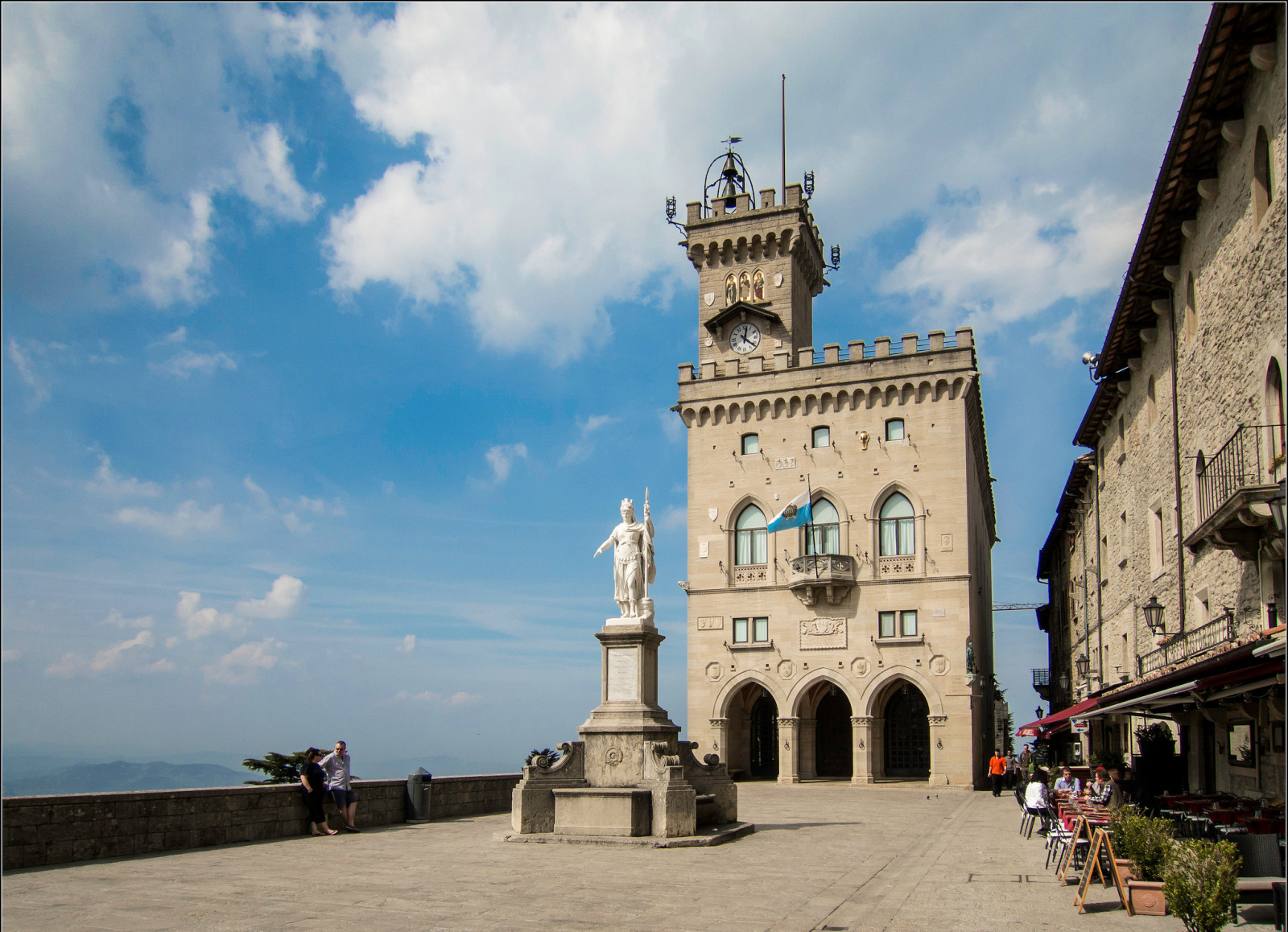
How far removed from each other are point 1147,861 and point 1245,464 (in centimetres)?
754

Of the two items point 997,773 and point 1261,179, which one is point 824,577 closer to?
point 997,773

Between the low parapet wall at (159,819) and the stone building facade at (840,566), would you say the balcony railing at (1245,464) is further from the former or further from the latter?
the stone building facade at (840,566)

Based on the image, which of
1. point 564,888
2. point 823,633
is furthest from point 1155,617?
point 823,633

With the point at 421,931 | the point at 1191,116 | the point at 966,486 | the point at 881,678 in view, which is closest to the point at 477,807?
the point at 421,931

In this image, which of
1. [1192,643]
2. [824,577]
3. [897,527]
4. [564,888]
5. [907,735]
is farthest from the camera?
[907,735]

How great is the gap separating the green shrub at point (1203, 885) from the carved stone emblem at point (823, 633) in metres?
32.6

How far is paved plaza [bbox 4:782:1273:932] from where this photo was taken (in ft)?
32.0

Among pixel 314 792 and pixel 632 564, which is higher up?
pixel 632 564

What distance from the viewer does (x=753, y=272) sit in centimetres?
4859

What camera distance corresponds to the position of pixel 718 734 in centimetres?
4194

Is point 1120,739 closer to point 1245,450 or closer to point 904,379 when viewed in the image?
point 904,379

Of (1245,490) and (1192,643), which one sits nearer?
(1245,490)

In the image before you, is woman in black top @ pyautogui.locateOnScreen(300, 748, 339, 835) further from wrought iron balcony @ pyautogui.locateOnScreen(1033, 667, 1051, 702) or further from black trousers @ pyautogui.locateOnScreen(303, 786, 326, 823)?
wrought iron balcony @ pyautogui.locateOnScreen(1033, 667, 1051, 702)

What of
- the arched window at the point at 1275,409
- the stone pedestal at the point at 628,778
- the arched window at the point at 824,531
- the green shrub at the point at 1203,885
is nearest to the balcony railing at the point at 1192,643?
the arched window at the point at 1275,409
